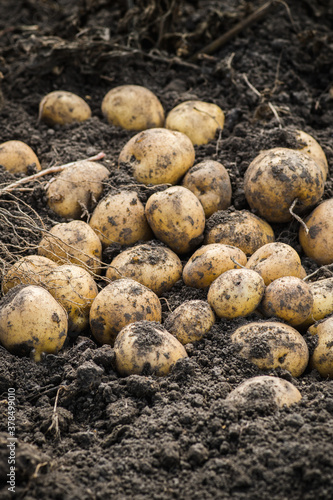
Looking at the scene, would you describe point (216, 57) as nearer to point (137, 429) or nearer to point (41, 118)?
point (41, 118)

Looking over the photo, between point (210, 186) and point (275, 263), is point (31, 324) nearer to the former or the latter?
Result: point (275, 263)

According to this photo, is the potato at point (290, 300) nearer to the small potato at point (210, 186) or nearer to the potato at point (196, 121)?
the small potato at point (210, 186)

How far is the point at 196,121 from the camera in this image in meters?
3.93

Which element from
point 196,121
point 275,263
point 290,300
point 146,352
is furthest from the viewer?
point 196,121

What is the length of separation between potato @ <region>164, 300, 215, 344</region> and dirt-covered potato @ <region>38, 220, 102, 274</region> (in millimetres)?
656

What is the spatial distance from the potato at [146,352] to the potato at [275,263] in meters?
0.66

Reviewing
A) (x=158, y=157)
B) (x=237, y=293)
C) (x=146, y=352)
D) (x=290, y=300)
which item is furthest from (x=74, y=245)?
(x=290, y=300)

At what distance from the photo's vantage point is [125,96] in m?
4.07

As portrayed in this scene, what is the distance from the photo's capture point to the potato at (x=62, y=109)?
13.7 feet

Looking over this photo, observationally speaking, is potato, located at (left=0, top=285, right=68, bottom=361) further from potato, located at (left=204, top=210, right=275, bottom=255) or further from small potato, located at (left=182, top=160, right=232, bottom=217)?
small potato, located at (left=182, top=160, right=232, bottom=217)

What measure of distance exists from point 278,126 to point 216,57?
122cm

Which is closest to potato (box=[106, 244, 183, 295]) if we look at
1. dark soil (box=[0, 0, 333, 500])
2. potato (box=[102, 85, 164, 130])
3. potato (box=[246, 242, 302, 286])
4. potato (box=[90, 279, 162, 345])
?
dark soil (box=[0, 0, 333, 500])

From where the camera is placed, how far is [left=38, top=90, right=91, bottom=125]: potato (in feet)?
13.7

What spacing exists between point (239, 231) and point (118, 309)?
94 centimetres
